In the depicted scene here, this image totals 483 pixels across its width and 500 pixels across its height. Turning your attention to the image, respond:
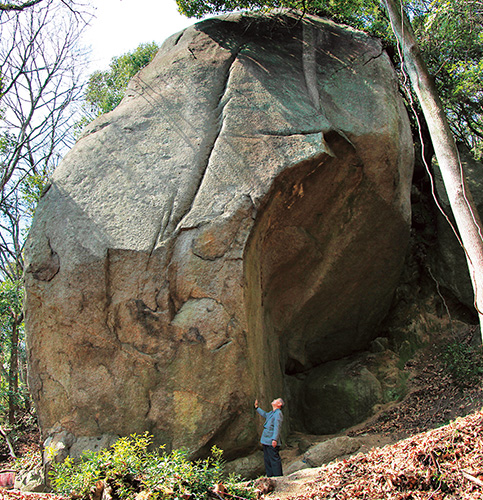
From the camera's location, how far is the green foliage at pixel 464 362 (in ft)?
25.5

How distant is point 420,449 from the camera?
12.7 feet

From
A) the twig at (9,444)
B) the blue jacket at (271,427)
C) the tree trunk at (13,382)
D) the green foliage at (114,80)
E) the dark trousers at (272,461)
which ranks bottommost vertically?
the dark trousers at (272,461)

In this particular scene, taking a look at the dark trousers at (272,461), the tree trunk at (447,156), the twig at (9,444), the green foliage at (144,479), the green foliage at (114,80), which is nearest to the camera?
the green foliage at (144,479)

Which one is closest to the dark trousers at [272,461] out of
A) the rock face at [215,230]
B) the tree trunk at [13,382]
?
the rock face at [215,230]

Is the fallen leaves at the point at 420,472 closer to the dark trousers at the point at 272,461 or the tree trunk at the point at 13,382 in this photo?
the dark trousers at the point at 272,461

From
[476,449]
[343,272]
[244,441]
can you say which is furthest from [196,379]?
[343,272]

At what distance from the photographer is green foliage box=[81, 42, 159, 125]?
14625 mm

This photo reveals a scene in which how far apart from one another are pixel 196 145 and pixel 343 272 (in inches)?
158

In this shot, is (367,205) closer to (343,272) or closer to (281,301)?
(343,272)

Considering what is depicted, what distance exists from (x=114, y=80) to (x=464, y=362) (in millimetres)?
14384

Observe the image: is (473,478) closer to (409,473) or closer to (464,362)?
(409,473)

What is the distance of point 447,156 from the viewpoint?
577 centimetres

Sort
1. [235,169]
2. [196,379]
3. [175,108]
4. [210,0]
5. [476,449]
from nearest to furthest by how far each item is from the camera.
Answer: [476,449], [196,379], [235,169], [175,108], [210,0]

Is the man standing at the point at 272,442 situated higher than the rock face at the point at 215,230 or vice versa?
the rock face at the point at 215,230
